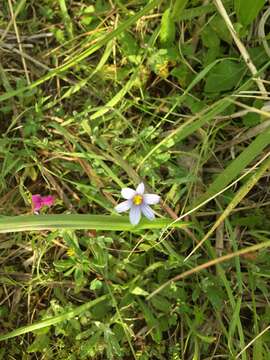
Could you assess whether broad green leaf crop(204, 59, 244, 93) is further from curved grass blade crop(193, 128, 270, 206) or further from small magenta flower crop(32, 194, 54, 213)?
small magenta flower crop(32, 194, 54, 213)

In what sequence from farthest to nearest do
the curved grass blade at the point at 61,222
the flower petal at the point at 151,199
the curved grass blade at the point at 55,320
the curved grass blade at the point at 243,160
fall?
the curved grass blade at the point at 55,320 → the flower petal at the point at 151,199 → the curved grass blade at the point at 243,160 → the curved grass blade at the point at 61,222

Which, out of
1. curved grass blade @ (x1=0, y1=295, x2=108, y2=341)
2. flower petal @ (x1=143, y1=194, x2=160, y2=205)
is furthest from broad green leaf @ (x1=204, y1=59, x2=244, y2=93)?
curved grass blade @ (x1=0, y1=295, x2=108, y2=341)

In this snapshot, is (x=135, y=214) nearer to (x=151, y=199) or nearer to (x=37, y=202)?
(x=151, y=199)

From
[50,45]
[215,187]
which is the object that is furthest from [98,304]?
[50,45]

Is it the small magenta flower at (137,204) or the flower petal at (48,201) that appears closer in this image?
the small magenta flower at (137,204)

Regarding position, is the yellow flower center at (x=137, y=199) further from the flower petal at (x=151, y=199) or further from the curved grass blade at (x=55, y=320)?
the curved grass blade at (x=55, y=320)

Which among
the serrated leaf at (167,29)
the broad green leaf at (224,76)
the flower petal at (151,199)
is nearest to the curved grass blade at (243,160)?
the flower petal at (151,199)

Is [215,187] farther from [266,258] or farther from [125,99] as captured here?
[125,99]

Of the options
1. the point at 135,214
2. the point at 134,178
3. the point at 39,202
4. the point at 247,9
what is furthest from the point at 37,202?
the point at 247,9
